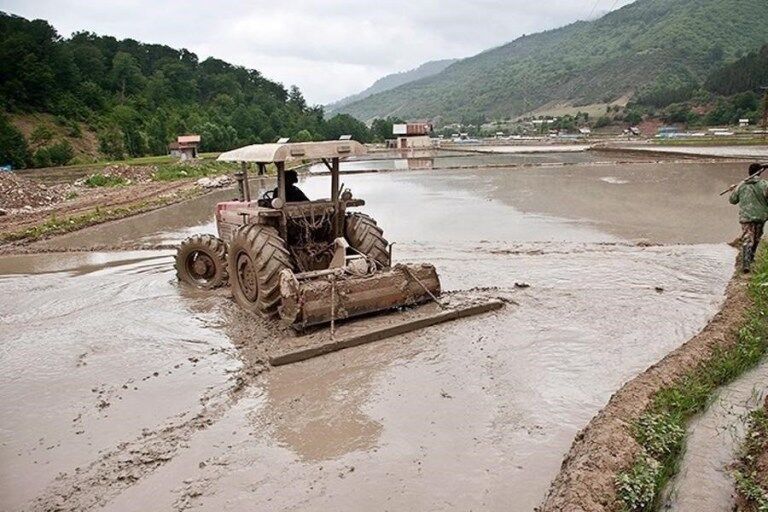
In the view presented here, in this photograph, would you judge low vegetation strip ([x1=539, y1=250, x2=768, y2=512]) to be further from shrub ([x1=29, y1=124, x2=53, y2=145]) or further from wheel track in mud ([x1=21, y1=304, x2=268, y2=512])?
shrub ([x1=29, y1=124, x2=53, y2=145])

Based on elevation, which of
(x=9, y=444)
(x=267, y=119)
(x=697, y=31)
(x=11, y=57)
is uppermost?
(x=697, y=31)

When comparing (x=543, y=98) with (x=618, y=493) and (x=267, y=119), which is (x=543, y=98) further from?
(x=618, y=493)

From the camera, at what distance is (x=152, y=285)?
1027 cm

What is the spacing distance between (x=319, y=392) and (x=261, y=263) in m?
2.20

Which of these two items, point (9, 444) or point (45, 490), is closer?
point (45, 490)

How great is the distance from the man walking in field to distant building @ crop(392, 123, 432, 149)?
237ft

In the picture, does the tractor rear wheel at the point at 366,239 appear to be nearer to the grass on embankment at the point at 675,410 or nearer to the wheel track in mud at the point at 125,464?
the wheel track in mud at the point at 125,464

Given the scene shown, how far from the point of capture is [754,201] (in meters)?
9.12

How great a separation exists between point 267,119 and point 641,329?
83.4 metres

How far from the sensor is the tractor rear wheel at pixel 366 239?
8188 millimetres

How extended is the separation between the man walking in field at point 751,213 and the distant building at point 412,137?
7228cm

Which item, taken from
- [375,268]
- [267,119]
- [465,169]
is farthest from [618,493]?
[267,119]

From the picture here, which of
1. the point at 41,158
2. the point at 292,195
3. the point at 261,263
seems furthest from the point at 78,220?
the point at 41,158

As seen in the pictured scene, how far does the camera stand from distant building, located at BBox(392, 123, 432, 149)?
81562 millimetres
